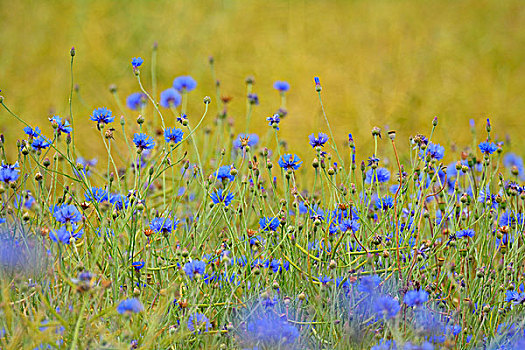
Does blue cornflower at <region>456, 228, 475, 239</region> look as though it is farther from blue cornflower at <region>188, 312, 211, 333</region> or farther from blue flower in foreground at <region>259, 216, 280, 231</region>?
blue cornflower at <region>188, 312, 211, 333</region>

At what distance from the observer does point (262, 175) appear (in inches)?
90.9

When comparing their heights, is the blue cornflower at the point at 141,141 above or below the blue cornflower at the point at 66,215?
above

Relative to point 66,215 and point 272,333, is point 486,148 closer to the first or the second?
point 272,333

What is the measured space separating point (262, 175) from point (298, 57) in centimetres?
137

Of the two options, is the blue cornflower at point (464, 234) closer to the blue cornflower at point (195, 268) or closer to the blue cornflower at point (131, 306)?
the blue cornflower at point (195, 268)

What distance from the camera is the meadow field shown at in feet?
3.90

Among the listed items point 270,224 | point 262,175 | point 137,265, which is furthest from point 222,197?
point 262,175

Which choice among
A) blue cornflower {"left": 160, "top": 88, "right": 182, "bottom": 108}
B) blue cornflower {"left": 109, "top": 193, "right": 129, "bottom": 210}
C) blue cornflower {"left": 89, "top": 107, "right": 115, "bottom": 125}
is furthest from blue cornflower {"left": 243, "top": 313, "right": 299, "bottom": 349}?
blue cornflower {"left": 160, "top": 88, "right": 182, "bottom": 108}

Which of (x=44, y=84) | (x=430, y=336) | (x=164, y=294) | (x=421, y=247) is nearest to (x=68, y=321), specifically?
(x=164, y=294)

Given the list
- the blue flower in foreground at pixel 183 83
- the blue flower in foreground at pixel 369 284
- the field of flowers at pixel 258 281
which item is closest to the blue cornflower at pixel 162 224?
the field of flowers at pixel 258 281

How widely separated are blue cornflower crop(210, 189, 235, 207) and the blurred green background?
138 centimetres

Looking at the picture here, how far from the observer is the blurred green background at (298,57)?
3025 mm

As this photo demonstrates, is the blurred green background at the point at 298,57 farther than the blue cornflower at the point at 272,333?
Yes

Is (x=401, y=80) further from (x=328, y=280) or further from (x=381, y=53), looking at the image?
(x=328, y=280)
